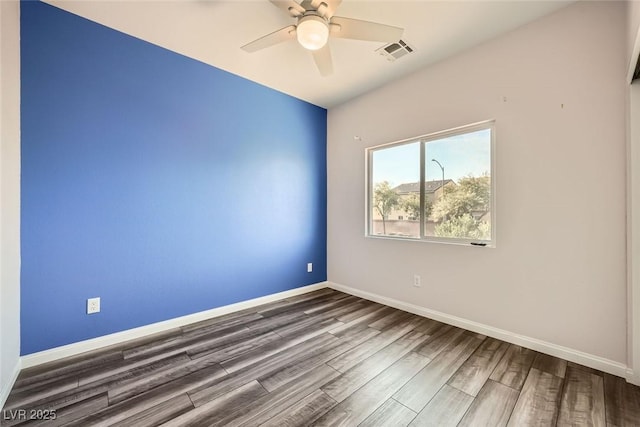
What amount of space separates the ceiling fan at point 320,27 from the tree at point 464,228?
1851 mm

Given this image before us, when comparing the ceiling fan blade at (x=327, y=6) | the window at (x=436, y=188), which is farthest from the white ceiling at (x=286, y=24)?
the window at (x=436, y=188)

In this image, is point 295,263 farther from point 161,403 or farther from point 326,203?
point 161,403

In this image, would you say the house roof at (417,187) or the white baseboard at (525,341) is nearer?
the white baseboard at (525,341)

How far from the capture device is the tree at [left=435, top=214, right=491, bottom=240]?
101 inches

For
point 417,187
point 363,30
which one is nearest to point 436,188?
point 417,187

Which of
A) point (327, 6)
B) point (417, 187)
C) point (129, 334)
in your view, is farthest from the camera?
point (417, 187)

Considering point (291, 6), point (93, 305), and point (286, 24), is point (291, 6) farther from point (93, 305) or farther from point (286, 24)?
point (93, 305)

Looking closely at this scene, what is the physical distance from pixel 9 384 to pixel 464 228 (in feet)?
12.6

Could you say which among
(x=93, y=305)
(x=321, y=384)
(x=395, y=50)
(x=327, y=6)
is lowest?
(x=321, y=384)

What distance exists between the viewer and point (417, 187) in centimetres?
315

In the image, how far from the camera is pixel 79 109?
220 centimetres

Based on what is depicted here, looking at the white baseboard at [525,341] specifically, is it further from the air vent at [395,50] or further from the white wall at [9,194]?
the white wall at [9,194]

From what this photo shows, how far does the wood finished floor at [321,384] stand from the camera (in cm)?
150

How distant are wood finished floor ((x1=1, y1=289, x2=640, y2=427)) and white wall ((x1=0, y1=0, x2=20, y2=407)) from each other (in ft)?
0.89
